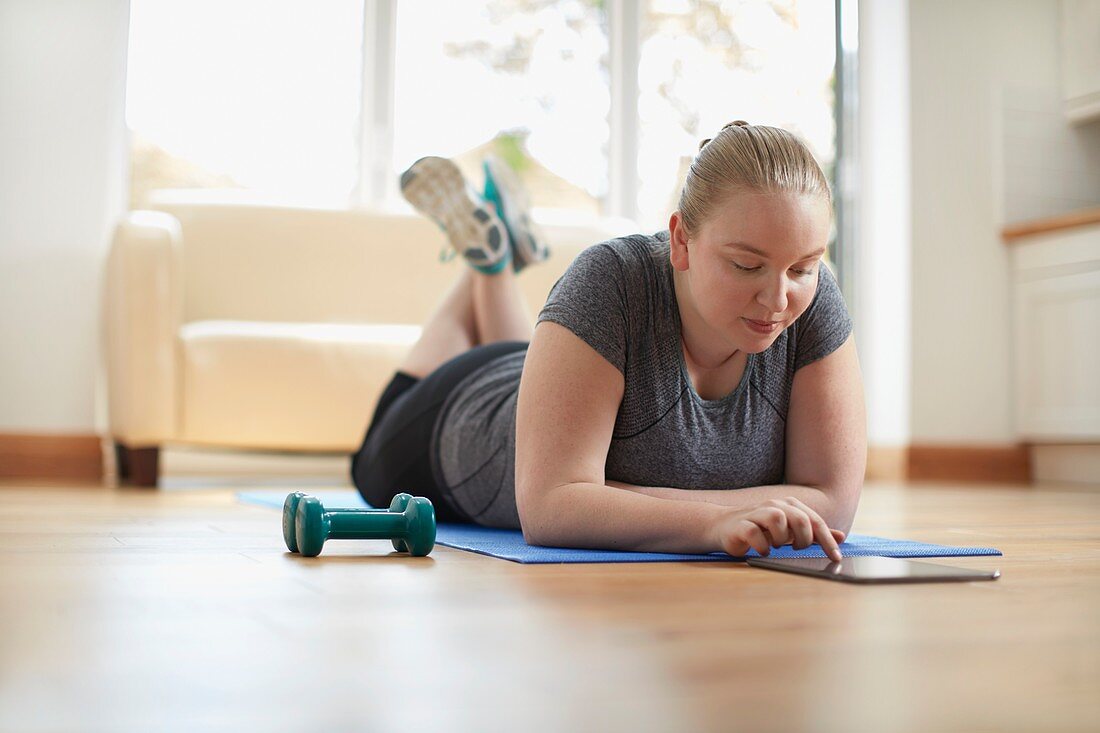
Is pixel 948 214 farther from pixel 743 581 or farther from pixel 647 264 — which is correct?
pixel 743 581

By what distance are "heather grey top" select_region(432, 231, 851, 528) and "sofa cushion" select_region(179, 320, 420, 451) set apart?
1926mm

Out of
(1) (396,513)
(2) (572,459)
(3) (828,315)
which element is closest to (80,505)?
(1) (396,513)

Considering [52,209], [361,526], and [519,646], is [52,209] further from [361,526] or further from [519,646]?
[519,646]

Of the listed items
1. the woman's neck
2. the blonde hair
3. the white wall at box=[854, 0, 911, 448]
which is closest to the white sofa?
the white wall at box=[854, 0, 911, 448]

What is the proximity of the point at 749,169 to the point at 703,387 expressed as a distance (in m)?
0.34

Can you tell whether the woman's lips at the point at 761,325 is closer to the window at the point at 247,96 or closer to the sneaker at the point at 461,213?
the sneaker at the point at 461,213

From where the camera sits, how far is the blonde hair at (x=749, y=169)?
1.30 m

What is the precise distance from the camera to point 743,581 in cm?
120

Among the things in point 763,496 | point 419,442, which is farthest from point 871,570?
point 419,442

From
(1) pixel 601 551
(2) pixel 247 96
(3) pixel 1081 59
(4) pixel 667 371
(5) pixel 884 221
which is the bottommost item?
(1) pixel 601 551

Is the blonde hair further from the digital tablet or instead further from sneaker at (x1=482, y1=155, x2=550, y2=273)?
sneaker at (x1=482, y1=155, x2=550, y2=273)

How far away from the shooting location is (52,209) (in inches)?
147

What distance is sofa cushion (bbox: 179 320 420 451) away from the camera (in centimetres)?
325

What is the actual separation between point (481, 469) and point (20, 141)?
8.43 feet
